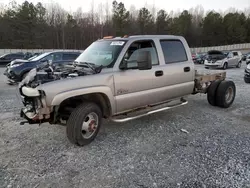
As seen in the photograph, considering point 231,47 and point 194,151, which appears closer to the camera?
point 194,151

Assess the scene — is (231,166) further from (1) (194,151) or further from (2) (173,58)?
(2) (173,58)

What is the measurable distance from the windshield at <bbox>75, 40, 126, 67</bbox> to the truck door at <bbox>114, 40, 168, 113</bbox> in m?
0.20

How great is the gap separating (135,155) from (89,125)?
0.95m

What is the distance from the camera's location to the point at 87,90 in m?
3.64

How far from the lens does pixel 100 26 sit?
55.3m

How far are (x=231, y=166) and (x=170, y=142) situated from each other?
3.67ft

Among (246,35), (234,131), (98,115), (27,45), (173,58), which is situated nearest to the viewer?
(98,115)

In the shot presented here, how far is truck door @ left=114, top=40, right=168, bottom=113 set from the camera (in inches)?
162

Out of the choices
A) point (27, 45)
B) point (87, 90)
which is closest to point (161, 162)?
point (87, 90)

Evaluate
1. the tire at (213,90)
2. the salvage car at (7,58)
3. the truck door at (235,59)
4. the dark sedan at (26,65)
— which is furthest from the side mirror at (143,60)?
the salvage car at (7,58)

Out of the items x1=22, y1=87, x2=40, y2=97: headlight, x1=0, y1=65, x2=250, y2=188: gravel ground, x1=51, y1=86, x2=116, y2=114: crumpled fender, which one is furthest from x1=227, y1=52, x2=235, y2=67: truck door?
x1=22, y1=87, x2=40, y2=97: headlight

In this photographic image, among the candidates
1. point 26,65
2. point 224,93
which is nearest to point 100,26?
point 26,65

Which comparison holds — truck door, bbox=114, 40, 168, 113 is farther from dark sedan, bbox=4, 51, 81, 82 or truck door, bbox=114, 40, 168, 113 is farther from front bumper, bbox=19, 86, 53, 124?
dark sedan, bbox=4, 51, 81, 82

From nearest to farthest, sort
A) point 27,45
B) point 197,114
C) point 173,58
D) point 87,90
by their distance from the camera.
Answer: point 87,90 < point 173,58 < point 197,114 < point 27,45
